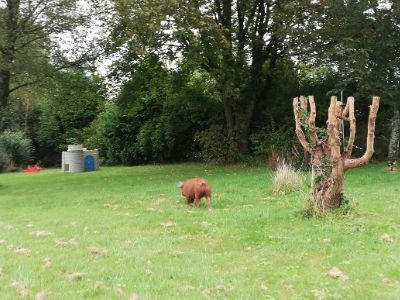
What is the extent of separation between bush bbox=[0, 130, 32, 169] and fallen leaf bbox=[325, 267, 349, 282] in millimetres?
25873

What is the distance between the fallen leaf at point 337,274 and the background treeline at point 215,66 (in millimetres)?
11425

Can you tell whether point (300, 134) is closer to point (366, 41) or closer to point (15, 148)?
point (366, 41)

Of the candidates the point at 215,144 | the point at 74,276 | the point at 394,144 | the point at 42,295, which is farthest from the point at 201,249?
the point at 215,144

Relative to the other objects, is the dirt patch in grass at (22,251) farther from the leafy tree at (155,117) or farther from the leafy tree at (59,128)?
the leafy tree at (59,128)

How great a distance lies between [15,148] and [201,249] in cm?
2509

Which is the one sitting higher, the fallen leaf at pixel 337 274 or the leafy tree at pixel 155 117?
the leafy tree at pixel 155 117

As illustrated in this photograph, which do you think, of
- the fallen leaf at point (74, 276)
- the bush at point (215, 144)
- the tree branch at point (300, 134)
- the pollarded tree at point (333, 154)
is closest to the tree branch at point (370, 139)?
the pollarded tree at point (333, 154)

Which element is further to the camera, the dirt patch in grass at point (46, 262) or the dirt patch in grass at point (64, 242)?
the dirt patch in grass at point (64, 242)

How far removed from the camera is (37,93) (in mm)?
19219

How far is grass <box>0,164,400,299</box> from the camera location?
503 centimetres

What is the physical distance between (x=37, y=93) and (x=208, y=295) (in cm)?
1601

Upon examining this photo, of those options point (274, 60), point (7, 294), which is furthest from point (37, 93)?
point (7, 294)

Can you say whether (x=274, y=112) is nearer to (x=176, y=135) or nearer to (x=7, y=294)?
(x=176, y=135)

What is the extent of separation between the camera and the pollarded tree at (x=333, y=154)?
8.52m
